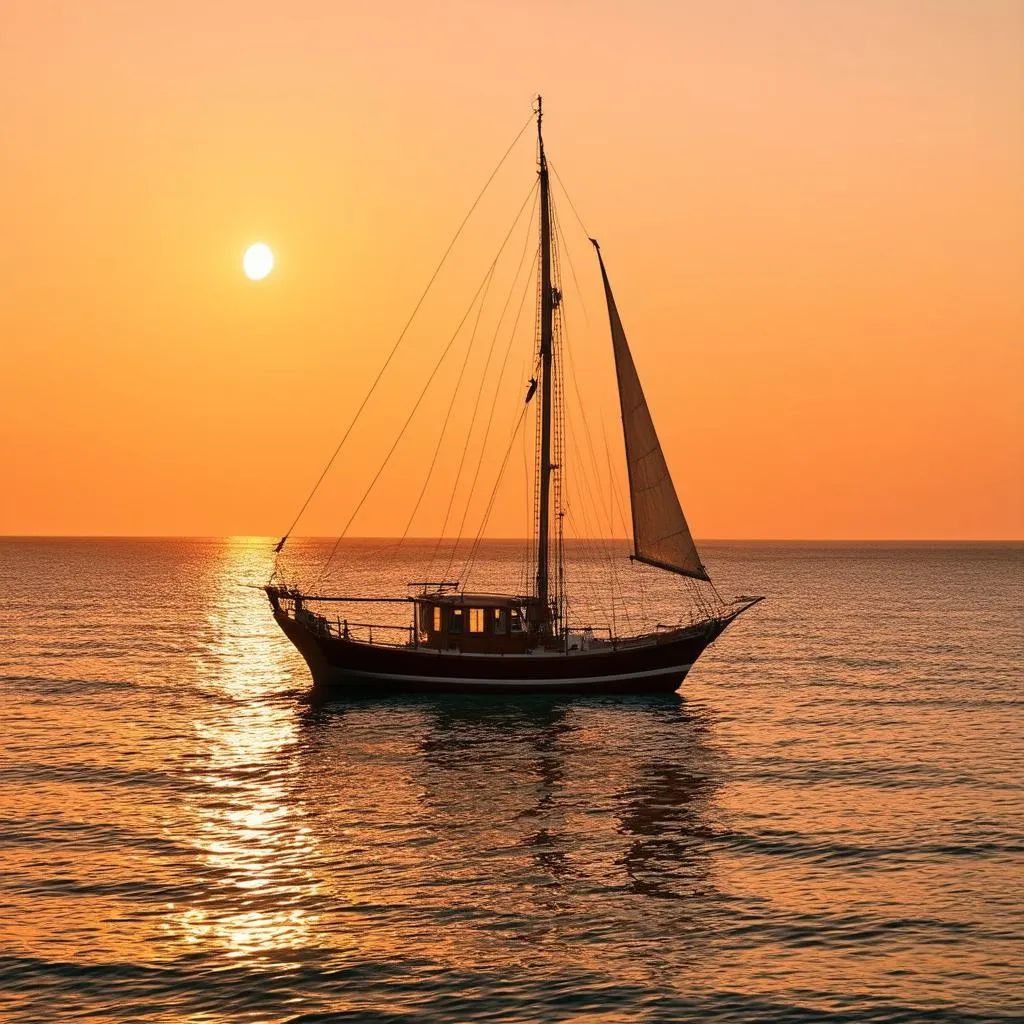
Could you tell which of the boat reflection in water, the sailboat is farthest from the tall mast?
the boat reflection in water

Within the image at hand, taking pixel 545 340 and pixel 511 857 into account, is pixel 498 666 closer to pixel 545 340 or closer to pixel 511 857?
pixel 545 340

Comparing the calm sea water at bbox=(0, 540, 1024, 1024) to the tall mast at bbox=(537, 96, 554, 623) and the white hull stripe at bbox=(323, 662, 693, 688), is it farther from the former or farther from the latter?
the tall mast at bbox=(537, 96, 554, 623)

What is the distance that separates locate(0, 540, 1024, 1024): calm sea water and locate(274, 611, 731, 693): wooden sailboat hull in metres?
1.29

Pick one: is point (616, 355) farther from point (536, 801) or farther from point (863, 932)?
point (863, 932)

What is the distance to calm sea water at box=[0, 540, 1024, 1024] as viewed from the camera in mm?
22531

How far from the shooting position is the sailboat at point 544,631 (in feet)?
189

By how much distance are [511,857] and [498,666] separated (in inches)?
1054

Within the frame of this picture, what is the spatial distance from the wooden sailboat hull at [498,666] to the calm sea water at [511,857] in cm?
129

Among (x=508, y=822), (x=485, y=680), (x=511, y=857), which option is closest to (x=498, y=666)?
(x=485, y=680)

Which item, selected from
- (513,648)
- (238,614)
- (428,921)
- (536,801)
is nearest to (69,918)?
(428,921)

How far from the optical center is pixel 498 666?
57.4 m

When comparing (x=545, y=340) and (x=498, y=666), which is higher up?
(x=545, y=340)

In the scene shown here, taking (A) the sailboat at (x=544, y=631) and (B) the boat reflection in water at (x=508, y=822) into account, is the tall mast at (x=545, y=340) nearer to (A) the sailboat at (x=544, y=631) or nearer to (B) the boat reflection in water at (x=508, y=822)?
(A) the sailboat at (x=544, y=631)

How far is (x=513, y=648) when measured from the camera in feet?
189
